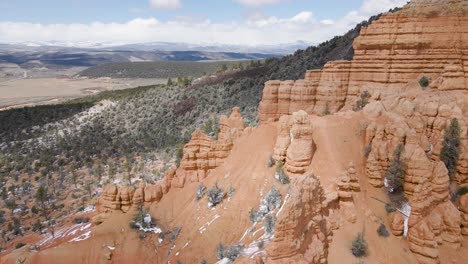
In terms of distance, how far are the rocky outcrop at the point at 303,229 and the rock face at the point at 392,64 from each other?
11352mm

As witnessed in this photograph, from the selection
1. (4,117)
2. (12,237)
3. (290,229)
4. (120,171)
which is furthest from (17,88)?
(290,229)

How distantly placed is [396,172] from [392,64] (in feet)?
32.2

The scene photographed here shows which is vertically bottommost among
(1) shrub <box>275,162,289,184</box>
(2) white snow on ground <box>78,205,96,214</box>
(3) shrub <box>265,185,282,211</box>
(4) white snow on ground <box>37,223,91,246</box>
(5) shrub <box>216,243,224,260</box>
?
(2) white snow on ground <box>78,205,96,214</box>

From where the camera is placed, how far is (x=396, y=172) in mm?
16953

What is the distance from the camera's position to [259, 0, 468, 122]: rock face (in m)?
22.6

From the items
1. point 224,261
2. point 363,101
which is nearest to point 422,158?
point 363,101

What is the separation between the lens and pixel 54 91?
157 metres

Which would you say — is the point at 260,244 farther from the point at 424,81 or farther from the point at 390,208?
the point at 424,81

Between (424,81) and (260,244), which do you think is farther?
(424,81)

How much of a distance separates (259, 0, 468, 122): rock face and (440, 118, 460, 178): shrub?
3801 millimetres

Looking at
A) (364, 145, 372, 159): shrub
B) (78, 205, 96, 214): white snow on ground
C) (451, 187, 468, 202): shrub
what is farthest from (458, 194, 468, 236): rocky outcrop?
(78, 205, 96, 214): white snow on ground

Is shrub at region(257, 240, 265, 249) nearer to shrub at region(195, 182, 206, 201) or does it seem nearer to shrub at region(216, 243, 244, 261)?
shrub at region(216, 243, 244, 261)

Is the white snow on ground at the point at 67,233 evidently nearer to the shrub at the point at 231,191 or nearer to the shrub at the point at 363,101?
the shrub at the point at 231,191

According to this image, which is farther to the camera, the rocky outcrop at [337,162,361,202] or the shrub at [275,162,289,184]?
the shrub at [275,162,289,184]
